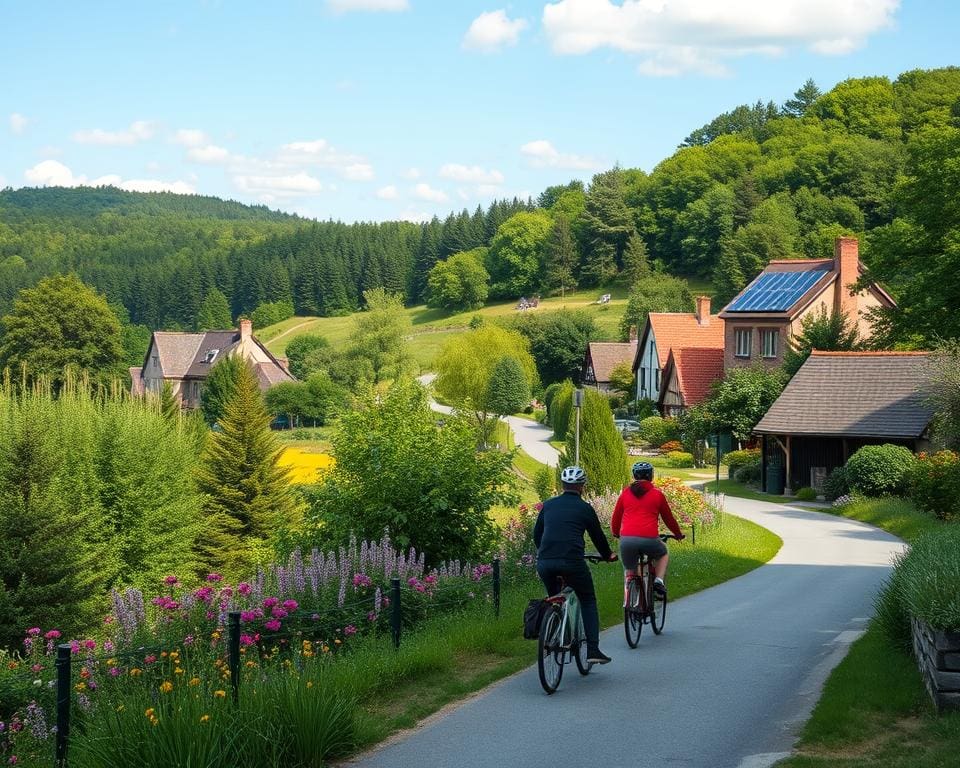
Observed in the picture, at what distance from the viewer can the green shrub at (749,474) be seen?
47.3 meters

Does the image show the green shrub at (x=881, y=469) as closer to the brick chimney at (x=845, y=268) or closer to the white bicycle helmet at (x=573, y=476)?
the brick chimney at (x=845, y=268)

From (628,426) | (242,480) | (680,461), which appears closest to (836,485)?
(680,461)

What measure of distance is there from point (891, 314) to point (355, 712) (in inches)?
1060

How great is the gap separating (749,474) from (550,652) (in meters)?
39.3

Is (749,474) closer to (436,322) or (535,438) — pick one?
(535,438)

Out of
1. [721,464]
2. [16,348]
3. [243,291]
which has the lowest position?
[721,464]

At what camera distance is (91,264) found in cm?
18562

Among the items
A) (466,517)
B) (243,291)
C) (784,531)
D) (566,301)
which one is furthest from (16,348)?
(243,291)

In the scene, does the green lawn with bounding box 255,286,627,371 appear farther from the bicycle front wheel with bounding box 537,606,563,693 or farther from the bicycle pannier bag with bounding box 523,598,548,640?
the bicycle pannier bag with bounding box 523,598,548,640

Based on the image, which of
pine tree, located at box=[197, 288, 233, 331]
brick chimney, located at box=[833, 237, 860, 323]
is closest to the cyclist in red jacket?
brick chimney, located at box=[833, 237, 860, 323]

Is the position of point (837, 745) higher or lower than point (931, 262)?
lower

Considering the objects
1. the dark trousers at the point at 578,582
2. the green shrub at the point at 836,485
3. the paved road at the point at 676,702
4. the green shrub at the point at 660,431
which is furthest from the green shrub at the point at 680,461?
the dark trousers at the point at 578,582

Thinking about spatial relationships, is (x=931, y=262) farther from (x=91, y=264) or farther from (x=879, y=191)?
(x=91, y=264)

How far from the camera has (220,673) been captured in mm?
8836
